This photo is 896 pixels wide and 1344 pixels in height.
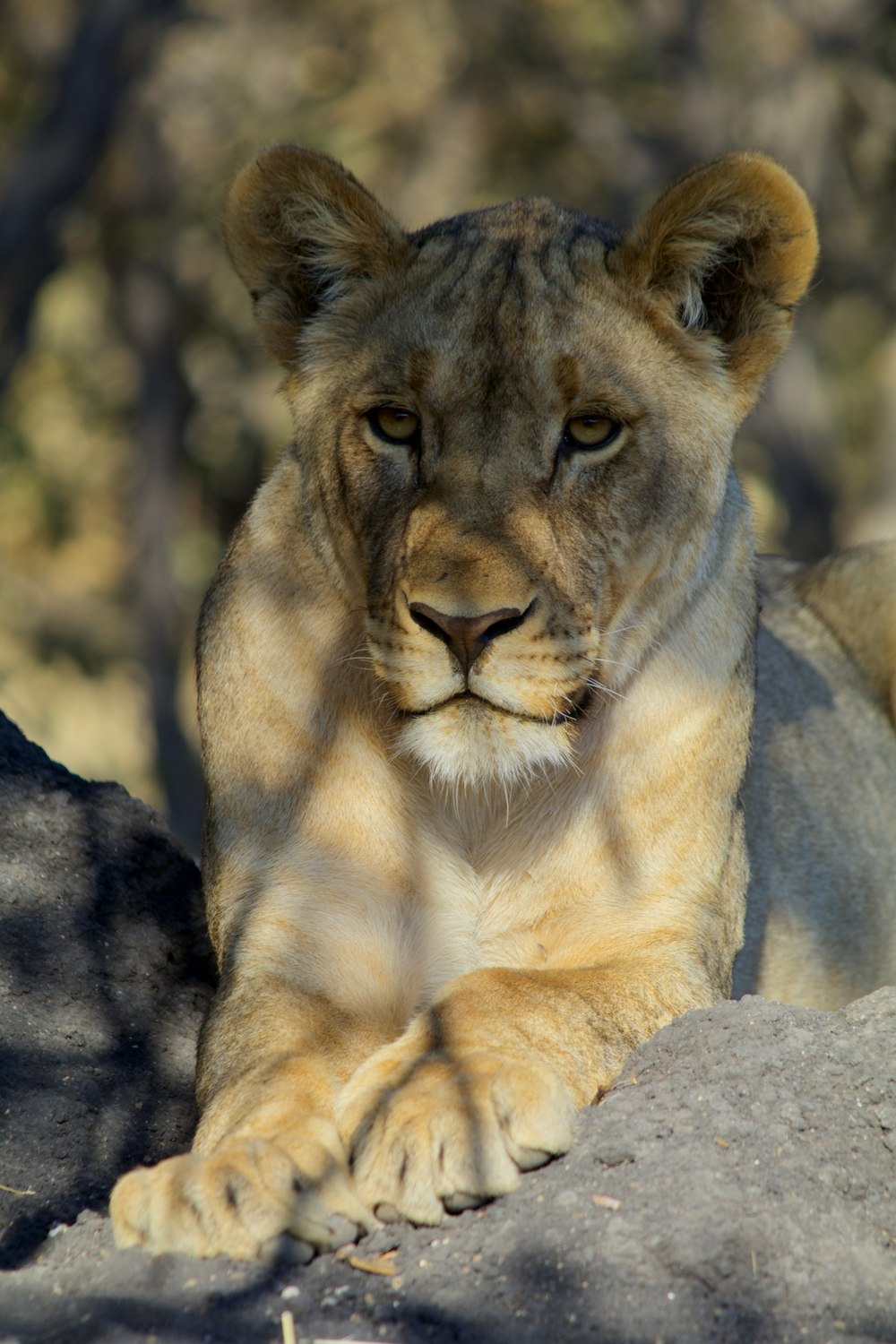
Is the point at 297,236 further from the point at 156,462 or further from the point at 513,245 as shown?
the point at 156,462

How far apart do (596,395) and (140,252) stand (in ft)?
32.9

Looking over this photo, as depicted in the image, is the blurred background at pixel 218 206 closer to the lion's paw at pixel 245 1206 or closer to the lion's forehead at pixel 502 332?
the lion's forehead at pixel 502 332

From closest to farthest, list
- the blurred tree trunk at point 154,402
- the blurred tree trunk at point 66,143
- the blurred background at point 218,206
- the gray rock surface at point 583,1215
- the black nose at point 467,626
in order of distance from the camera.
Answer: the gray rock surface at point 583,1215 → the black nose at point 467,626 → the blurred tree trunk at point 66,143 → the blurred background at point 218,206 → the blurred tree trunk at point 154,402

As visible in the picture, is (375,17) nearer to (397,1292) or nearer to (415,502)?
(415,502)

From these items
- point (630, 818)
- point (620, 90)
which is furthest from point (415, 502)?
point (620, 90)

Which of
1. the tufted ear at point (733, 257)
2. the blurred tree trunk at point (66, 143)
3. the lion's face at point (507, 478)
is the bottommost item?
the lion's face at point (507, 478)

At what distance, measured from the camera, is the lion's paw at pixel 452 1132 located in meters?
2.45

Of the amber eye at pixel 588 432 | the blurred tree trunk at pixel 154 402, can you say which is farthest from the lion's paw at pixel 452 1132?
the blurred tree trunk at pixel 154 402

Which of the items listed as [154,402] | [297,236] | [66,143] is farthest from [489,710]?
[154,402]

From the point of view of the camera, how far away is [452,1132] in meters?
2.46

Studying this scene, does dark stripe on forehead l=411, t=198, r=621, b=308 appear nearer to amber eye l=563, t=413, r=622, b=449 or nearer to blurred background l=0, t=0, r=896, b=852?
amber eye l=563, t=413, r=622, b=449

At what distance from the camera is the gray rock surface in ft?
7.38

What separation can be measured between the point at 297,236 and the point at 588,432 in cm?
85

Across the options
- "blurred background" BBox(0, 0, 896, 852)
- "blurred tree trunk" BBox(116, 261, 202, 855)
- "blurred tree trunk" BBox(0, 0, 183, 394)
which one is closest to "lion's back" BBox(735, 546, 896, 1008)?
"blurred tree trunk" BBox(0, 0, 183, 394)
